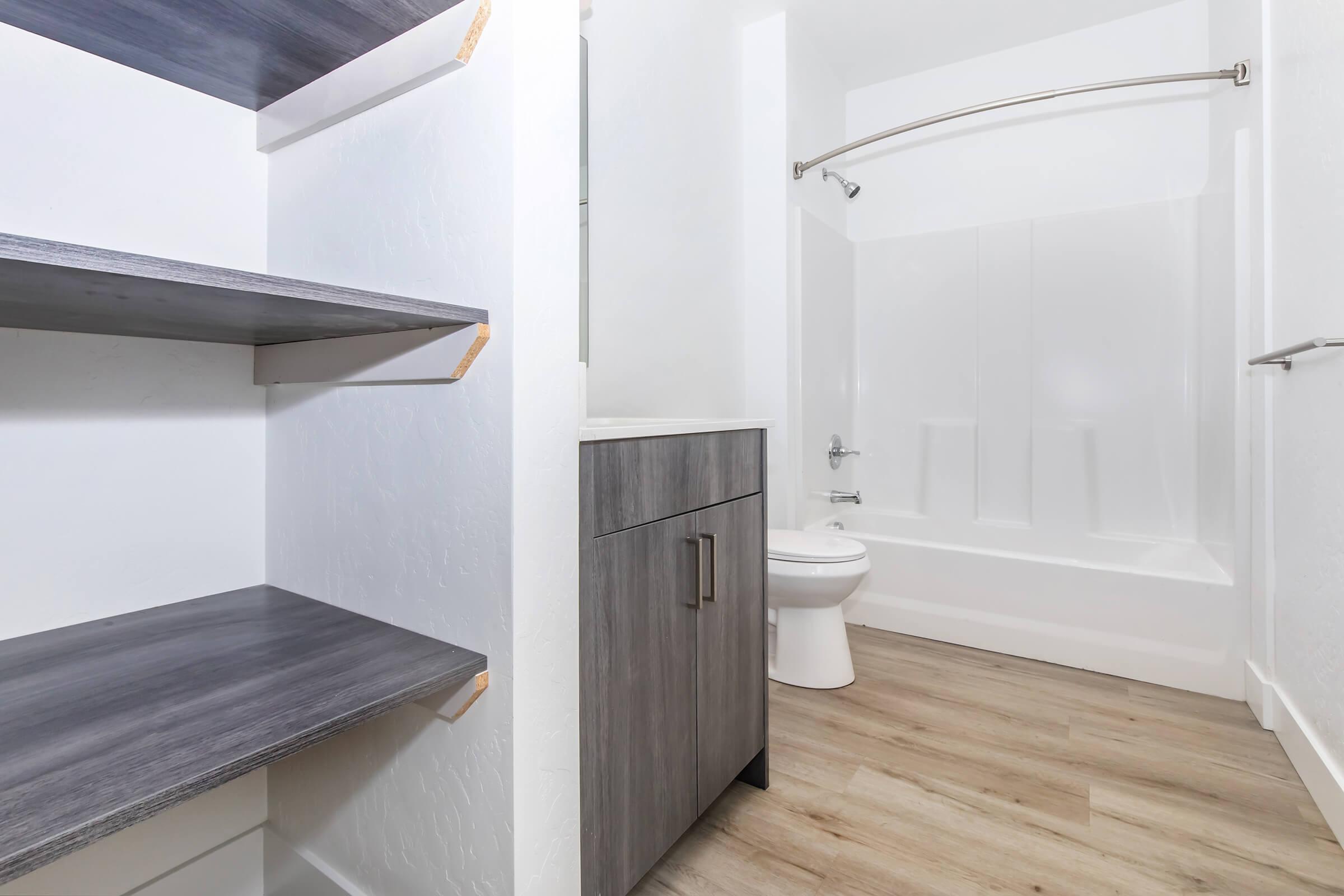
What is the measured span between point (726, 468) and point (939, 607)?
161 cm

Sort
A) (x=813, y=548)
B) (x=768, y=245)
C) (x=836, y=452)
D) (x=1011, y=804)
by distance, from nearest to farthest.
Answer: (x=1011, y=804), (x=813, y=548), (x=768, y=245), (x=836, y=452)

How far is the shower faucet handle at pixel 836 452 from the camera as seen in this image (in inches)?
115

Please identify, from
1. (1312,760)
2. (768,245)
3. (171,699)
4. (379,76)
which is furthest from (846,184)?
(171,699)

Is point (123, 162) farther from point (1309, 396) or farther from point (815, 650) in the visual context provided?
point (1309, 396)

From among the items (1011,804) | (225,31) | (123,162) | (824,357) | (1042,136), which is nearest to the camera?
(225,31)

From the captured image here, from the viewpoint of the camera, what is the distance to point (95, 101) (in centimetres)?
92

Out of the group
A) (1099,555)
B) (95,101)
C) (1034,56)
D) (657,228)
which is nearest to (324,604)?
(95,101)

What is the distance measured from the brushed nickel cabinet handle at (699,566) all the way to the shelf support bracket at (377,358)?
0.56 m

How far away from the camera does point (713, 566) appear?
1262mm

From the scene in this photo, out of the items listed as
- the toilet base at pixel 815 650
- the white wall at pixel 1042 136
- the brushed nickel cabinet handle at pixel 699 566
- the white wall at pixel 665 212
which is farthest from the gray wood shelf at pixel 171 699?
the white wall at pixel 1042 136

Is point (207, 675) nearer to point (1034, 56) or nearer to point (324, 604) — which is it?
point (324, 604)

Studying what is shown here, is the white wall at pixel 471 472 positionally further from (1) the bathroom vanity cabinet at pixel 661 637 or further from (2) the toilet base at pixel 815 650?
(2) the toilet base at pixel 815 650

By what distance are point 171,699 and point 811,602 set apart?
1.72 metres

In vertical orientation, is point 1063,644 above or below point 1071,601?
below
